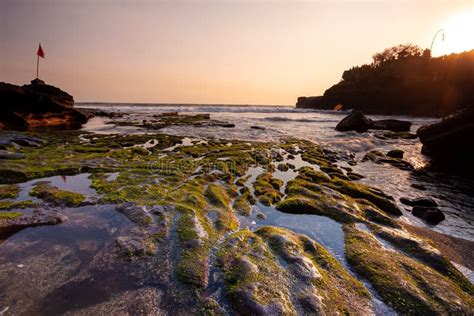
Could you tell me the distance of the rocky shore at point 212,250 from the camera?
4.34 m

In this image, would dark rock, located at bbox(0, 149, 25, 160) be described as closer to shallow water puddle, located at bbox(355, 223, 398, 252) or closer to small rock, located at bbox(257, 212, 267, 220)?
small rock, located at bbox(257, 212, 267, 220)

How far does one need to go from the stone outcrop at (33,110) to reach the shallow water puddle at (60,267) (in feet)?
81.8

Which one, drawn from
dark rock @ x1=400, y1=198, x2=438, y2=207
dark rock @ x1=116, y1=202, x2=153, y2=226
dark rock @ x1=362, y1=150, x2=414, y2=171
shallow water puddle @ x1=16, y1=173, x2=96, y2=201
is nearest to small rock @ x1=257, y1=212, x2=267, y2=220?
dark rock @ x1=116, y1=202, x2=153, y2=226

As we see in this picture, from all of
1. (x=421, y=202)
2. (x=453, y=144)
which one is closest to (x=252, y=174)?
(x=421, y=202)

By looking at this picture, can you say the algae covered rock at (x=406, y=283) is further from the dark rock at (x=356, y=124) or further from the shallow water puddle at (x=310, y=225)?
the dark rock at (x=356, y=124)

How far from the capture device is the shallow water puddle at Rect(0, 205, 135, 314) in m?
4.13

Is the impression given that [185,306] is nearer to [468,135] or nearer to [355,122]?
[468,135]

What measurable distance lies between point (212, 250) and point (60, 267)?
3.19m

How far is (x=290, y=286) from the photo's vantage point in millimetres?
4660

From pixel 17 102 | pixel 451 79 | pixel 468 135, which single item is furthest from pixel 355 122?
pixel 451 79

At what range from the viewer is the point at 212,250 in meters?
5.75

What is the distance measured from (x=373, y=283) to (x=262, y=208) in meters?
4.07

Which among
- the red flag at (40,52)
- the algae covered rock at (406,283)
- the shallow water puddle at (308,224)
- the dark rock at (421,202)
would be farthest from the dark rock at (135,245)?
the red flag at (40,52)

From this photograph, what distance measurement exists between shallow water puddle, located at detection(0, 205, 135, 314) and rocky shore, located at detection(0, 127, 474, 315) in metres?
0.03
